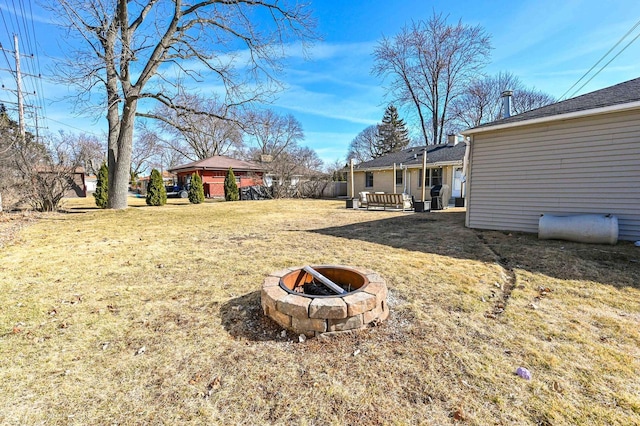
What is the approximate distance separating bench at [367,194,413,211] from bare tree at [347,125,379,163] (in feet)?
88.9

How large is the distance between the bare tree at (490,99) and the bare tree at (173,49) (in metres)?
19.4

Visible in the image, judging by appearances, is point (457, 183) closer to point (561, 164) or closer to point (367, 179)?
point (367, 179)

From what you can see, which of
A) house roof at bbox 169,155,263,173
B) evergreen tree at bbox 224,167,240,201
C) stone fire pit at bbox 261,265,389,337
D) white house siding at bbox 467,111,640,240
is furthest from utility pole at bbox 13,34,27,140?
white house siding at bbox 467,111,640,240

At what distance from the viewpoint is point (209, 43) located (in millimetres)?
10828

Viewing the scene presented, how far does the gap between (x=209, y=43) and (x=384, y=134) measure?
26880 millimetres

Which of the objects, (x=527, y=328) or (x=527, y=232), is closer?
(x=527, y=328)

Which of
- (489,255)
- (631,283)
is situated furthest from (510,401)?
(489,255)

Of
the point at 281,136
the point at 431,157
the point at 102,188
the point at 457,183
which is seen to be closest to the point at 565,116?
the point at 457,183

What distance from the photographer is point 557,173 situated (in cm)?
602

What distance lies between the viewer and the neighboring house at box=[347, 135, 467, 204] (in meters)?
15.2

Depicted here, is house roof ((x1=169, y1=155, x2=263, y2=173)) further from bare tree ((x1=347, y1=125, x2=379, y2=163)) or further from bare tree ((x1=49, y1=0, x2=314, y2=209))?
bare tree ((x1=347, y1=125, x2=379, y2=163))

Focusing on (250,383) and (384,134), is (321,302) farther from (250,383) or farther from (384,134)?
(384,134)

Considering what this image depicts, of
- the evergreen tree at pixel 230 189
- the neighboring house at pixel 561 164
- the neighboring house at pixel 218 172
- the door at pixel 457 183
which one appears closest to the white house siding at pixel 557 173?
the neighboring house at pixel 561 164

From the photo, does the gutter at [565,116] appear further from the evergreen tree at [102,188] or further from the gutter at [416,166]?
the evergreen tree at [102,188]
